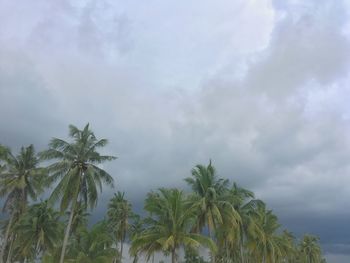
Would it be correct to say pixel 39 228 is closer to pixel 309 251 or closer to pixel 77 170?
pixel 77 170

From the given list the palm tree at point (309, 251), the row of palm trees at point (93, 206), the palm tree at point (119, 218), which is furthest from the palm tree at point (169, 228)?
the palm tree at point (309, 251)

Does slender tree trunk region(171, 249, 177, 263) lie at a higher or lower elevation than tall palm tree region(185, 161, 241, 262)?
lower

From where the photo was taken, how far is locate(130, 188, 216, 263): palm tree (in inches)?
1458

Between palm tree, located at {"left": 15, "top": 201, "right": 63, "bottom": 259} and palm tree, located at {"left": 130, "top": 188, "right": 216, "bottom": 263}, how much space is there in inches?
878

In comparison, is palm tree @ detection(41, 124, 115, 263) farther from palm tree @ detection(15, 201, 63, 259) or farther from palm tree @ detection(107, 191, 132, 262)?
palm tree @ detection(107, 191, 132, 262)

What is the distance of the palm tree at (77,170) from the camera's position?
4191cm

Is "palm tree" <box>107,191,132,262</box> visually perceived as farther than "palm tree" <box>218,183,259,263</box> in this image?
Yes

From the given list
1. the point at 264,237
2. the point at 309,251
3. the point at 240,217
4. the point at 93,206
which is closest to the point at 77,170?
the point at 93,206

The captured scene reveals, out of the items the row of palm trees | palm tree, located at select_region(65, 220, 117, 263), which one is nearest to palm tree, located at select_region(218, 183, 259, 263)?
the row of palm trees

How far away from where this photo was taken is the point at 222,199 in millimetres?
44906

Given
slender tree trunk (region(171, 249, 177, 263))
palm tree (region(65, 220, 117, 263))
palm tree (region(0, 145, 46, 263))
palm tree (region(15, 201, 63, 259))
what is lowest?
→ slender tree trunk (region(171, 249, 177, 263))

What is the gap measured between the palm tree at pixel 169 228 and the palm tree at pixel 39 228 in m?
22.3

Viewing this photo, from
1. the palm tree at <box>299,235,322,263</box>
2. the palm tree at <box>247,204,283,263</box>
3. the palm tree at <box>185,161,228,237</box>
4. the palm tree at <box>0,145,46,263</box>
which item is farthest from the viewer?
the palm tree at <box>299,235,322,263</box>

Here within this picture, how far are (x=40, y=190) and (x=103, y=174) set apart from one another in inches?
567
